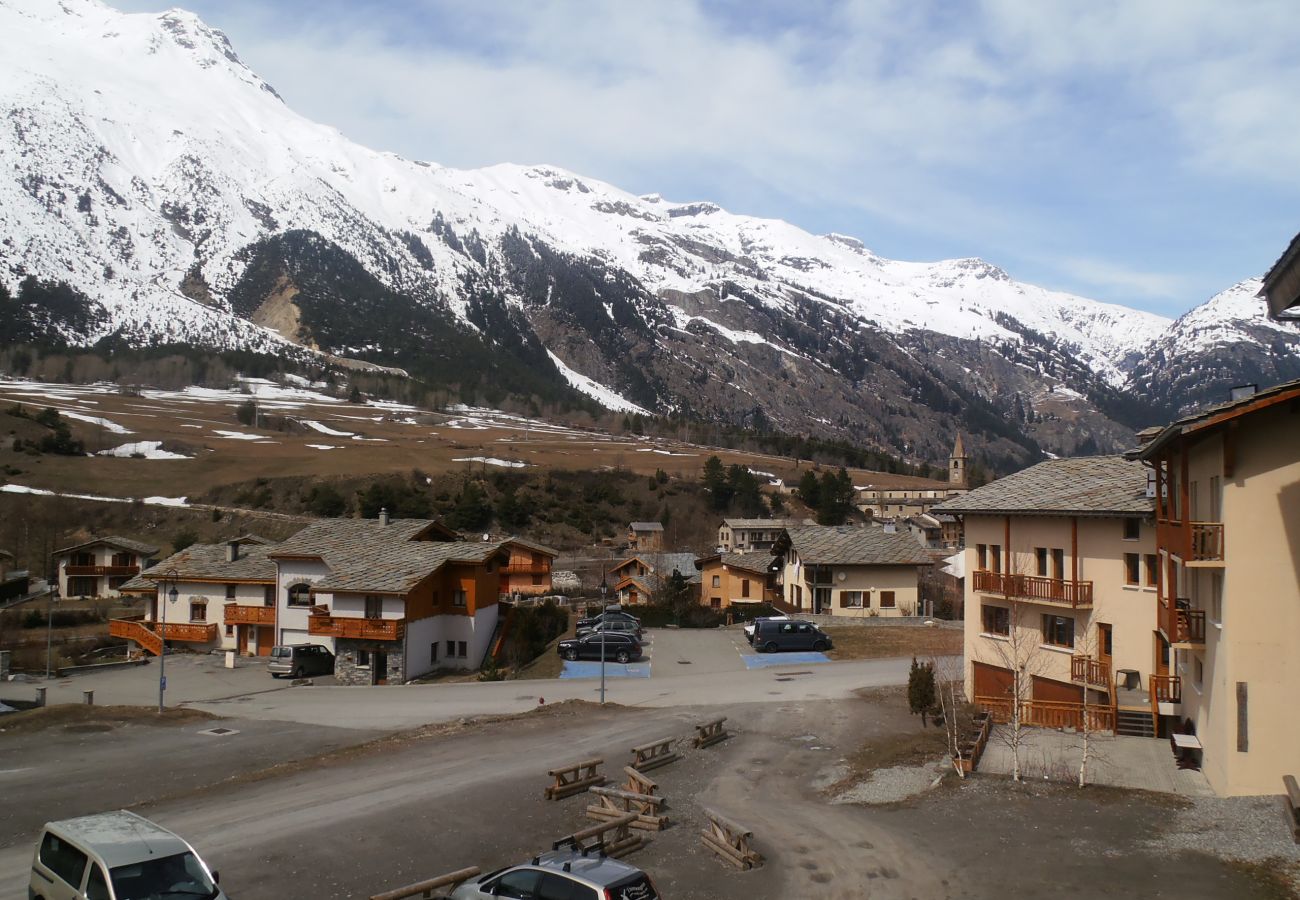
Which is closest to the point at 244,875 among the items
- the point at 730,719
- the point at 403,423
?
the point at 730,719

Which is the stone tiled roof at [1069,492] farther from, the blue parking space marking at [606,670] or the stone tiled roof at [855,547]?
the stone tiled roof at [855,547]

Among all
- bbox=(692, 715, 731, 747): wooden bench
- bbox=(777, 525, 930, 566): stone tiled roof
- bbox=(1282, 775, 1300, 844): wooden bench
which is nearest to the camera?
bbox=(1282, 775, 1300, 844): wooden bench

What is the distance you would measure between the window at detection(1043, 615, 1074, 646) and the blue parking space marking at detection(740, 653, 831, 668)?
14.8m

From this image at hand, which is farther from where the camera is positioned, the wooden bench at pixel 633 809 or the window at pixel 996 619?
the window at pixel 996 619

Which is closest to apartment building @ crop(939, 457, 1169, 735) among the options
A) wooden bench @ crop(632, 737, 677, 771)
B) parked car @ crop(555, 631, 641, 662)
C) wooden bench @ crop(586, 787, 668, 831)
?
wooden bench @ crop(632, 737, 677, 771)

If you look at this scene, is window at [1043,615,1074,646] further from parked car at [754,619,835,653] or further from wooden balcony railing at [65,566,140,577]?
wooden balcony railing at [65,566,140,577]

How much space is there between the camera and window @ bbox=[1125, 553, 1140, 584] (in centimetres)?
2811

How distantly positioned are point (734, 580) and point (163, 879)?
59.0m

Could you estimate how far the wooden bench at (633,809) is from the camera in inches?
754

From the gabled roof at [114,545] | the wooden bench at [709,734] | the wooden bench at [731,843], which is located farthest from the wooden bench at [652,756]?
the gabled roof at [114,545]

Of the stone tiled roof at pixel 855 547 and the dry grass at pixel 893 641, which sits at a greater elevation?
the stone tiled roof at pixel 855 547

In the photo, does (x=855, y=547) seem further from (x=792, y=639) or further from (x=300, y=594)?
(x=300, y=594)

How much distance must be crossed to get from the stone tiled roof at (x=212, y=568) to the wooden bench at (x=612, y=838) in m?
38.1

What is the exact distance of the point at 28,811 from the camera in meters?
22.2
